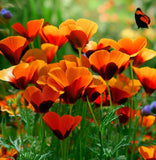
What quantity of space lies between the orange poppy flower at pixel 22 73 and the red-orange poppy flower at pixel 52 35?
0.11 metres

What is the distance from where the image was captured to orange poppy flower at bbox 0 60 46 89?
2.01 ft

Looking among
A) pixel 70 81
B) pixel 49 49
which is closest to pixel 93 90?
pixel 70 81

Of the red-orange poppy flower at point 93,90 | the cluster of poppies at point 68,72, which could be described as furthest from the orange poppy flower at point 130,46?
the red-orange poppy flower at point 93,90

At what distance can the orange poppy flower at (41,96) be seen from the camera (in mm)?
601

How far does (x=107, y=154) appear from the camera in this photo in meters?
0.63

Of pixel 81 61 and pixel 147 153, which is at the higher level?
pixel 81 61

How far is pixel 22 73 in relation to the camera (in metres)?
0.62

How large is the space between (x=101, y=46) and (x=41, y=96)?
189mm

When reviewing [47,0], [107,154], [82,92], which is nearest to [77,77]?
[82,92]

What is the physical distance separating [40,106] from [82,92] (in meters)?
0.08

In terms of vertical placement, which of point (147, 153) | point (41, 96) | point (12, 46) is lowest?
point (147, 153)

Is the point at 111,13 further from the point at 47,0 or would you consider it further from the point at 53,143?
the point at 53,143

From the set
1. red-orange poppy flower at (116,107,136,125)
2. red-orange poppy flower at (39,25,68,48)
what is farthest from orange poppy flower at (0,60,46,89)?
red-orange poppy flower at (116,107,136,125)

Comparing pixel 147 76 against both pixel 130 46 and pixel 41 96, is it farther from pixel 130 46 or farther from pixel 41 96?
pixel 41 96
